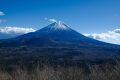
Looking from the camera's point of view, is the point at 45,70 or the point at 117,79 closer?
the point at 117,79

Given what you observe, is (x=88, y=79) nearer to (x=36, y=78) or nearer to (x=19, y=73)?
(x=36, y=78)

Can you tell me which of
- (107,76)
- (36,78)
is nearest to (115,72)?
(107,76)

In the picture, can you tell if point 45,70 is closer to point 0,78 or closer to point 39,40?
point 0,78

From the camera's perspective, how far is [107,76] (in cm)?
738

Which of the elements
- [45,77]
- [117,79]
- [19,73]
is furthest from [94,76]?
[19,73]

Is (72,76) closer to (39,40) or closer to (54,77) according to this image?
(54,77)

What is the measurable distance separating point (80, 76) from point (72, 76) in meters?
0.25

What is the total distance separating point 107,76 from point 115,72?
230mm

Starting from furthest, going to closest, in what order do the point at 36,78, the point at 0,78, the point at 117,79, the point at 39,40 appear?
the point at 39,40
the point at 0,78
the point at 36,78
the point at 117,79

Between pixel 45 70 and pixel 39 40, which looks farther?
pixel 39 40

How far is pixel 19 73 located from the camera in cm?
833

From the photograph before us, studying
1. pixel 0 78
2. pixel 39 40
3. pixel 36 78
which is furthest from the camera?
pixel 39 40

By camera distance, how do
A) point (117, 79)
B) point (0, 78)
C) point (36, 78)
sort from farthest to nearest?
point (0, 78) → point (36, 78) → point (117, 79)

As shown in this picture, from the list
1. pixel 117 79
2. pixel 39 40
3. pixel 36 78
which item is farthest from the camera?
pixel 39 40
